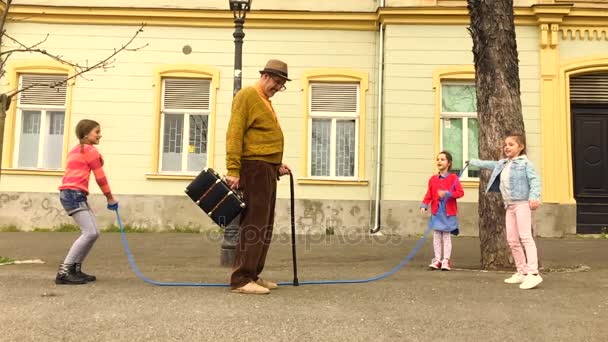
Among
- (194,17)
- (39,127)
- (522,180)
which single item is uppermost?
(194,17)

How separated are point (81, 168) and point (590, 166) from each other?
10.8 meters

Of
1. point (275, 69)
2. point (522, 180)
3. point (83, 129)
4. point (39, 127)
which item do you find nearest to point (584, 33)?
point (522, 180)

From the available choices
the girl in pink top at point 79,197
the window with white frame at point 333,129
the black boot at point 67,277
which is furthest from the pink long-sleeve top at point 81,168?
the window with white frame at point 333,129

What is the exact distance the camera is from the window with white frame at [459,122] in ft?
37.3

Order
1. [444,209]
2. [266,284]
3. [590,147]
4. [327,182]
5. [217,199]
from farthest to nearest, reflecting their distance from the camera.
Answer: [590,147] → [327,182] → [444,209] → [266,284] → [217,199]

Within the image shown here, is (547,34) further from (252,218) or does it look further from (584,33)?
(252,218)

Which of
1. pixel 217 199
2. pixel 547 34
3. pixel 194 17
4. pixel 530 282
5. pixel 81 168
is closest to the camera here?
pixel 217 199

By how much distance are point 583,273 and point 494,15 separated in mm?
3336

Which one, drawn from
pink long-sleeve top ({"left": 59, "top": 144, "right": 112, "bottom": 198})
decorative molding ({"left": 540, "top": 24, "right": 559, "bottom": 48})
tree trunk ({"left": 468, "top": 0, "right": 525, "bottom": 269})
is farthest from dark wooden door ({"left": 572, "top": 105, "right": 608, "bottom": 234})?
pink long-sleeve top ({"left": 59, "top": 144, "right": 112, "bottom": 198})

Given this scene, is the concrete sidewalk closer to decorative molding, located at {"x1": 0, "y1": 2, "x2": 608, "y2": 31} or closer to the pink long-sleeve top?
the pink long-sleeve top

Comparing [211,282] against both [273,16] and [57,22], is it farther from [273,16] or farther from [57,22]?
[57,22]

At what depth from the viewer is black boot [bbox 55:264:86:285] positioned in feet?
16.6

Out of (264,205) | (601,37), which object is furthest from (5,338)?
(601,37)

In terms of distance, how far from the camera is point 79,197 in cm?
514
